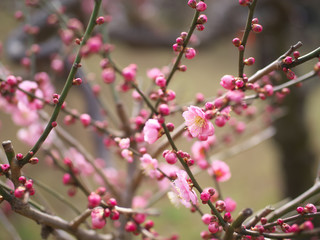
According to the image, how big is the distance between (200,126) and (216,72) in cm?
306

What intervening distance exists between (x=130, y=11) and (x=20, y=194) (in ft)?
11.2

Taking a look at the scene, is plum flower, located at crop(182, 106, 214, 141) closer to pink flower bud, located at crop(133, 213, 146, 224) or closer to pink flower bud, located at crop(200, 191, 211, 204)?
pink flower bud, located at crop(200, 191, 211, 204)

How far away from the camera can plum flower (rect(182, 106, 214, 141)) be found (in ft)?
1.41

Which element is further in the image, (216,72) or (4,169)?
(216,72)

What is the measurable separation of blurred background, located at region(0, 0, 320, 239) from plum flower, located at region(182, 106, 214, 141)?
1.41 ft

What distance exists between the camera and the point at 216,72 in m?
3.42

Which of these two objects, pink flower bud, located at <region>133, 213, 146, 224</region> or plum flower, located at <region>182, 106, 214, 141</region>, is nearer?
plum flower, located at <region>182, 106, 214, 141</region>

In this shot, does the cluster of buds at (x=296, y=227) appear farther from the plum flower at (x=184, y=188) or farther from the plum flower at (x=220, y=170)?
the plum flower at (x=220, y=170)

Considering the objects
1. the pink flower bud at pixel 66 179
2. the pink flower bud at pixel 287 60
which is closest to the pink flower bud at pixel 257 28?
the pink flower bud at pixel 287 60

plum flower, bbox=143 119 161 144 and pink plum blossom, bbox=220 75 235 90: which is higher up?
pink plum blossom, bbox=220 75 235 90

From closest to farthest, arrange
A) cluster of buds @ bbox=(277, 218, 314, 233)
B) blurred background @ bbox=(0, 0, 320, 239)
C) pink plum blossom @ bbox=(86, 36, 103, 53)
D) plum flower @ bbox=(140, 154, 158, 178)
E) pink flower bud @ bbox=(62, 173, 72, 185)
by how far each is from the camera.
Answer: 1. cluster of buds @ bbox=(277, 218, 314, 233)
2. plum flower @ bbox=(140, 154, 158, 178)
3. pink flower bud @ bbox=(62, 173, 72, 185)
4. pink plum blossom @ bbox=(86, 36, 103, 53)
5. blurred background @ bbox=(0, 0, 320, 239)

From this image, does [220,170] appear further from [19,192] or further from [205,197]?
[19,192]

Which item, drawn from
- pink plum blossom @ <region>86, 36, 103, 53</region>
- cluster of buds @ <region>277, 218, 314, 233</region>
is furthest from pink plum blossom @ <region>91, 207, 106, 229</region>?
pink plum blossom @ <region>86, 36, 103, 53</region>

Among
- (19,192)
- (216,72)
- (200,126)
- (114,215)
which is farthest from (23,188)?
(216,72)
